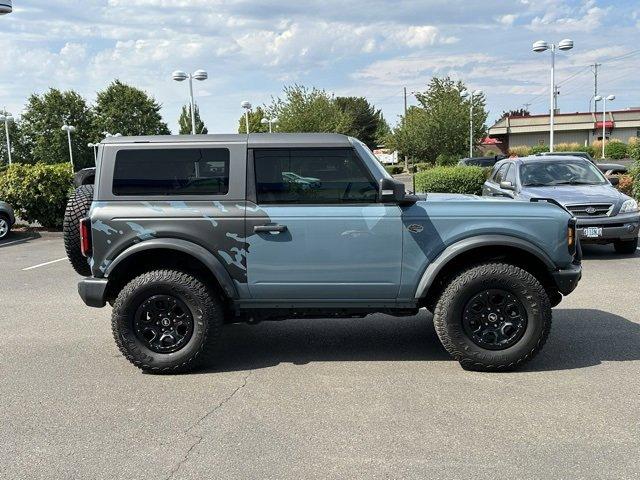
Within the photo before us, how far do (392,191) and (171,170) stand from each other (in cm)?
182

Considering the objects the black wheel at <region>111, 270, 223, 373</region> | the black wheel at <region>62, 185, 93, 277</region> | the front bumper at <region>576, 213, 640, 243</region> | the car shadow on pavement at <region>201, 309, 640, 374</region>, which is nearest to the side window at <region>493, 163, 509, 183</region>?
the front bumper at <region>576, 213, 640, 243</region>

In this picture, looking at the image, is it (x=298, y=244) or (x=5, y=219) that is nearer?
(x=298, y=244)

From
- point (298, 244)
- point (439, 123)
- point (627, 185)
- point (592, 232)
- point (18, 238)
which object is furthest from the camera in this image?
point (439, 123)

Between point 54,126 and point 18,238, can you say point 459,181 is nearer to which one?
point 18,238

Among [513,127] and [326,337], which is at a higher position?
[513,127]

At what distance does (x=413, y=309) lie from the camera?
507 centimetres

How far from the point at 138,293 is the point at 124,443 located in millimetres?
1419

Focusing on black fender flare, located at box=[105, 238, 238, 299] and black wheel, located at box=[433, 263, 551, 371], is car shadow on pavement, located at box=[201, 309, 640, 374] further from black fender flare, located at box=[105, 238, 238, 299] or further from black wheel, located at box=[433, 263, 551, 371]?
black fender flare, located at box=[105, 238, 238, 299]

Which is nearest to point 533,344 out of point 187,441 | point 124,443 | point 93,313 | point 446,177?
point 187,441

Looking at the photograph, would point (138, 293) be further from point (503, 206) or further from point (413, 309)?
point (503, 206)

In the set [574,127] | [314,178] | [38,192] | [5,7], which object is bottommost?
[314,178]

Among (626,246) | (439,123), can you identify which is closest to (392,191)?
(626,246)

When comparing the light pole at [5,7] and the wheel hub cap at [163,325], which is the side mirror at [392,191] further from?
the light pole at [5,7]

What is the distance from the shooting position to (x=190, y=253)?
15.6 feet
